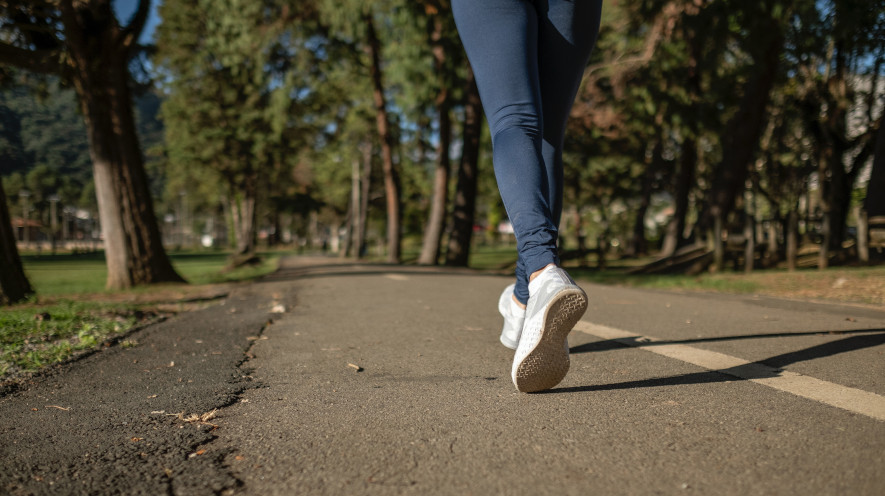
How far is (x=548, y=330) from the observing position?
6.47ft

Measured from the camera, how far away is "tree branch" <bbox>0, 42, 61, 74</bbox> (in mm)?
7624

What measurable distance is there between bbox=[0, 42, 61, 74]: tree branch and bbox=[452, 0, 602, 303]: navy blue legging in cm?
758

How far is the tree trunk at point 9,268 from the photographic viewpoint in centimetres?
636

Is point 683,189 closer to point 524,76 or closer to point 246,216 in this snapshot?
point 524,76

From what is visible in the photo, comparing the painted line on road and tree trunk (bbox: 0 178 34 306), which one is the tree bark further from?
the painted line on road

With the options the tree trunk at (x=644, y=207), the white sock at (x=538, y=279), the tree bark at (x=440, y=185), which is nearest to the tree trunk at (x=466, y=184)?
the tree bark at (x=440, y=185)

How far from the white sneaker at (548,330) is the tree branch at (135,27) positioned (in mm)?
9883

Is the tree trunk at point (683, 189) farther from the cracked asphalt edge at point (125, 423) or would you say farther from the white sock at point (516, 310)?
the cracked asphalt edge at point (125, 423)

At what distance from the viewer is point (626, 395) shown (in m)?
2.09

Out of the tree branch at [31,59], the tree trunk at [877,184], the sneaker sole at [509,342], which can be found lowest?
the sneaker sole at [509,342]

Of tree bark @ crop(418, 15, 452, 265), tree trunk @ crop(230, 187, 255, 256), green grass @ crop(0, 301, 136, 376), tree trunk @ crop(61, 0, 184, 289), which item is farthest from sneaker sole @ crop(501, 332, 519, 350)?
tree trunk @ crop(230, 187, 255, 256)

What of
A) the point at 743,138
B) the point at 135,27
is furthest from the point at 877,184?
the point at 135,27

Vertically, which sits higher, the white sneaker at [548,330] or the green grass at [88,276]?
the white sneaker at [548,330]

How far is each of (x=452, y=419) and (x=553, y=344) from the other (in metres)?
0.42
